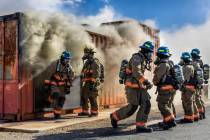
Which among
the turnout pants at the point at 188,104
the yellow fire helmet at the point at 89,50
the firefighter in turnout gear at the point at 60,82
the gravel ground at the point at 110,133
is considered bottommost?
the gravel ground at the point at 110,133

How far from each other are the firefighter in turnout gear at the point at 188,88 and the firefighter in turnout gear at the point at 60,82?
292 cm

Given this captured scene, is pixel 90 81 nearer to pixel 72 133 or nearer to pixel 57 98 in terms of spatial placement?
pixel 57 98

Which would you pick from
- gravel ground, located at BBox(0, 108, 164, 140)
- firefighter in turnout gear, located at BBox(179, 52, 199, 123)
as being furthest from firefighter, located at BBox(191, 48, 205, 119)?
gravel ground, located at BBox(0, 108, 164, 140)

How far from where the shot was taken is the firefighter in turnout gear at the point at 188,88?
10781 mm

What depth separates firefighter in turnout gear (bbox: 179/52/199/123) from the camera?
35.4ft

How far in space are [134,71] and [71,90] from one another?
3.79 meters

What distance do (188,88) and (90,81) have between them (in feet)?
8.74

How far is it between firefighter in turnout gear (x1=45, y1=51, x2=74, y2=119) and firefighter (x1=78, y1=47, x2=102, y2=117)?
631 millimetres

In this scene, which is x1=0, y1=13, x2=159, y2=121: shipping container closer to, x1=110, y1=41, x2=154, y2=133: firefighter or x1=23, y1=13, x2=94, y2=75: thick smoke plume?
x1=23, y1=13, x2=94, y2=75: thick smoke plume

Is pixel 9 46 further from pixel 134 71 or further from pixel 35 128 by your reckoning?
pixel 134 71

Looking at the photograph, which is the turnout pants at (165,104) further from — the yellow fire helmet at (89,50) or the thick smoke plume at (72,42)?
the thick smoke plume at (72,42)

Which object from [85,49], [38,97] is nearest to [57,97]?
[38,97]

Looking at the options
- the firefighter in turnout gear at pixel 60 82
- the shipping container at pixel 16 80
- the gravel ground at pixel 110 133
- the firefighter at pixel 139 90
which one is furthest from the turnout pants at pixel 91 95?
the firefighter at pixel 139 90

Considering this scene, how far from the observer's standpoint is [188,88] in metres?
10.9
